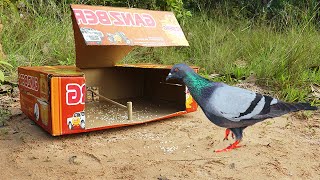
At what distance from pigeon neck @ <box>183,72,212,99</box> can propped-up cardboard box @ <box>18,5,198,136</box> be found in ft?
1.96

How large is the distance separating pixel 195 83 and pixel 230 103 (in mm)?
114

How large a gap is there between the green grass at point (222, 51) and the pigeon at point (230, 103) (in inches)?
80.1

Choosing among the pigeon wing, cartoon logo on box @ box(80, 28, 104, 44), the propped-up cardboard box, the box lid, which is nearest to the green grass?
the propped-up cardboard box

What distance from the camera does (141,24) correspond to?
5.91 ft

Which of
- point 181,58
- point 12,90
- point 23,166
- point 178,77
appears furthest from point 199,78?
point 181,58

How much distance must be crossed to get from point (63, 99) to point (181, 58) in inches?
95.6

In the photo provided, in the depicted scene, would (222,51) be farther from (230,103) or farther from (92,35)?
(230,103)

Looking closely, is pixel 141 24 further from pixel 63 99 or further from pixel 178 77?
pixel 178 77

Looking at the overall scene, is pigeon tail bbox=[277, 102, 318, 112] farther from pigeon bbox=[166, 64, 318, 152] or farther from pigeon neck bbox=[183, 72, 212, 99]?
pigeon neck bbox=[183, 72, 212, 99]

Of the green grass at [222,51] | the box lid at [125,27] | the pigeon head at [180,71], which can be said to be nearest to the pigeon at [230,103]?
the pigeon head at [180,71]

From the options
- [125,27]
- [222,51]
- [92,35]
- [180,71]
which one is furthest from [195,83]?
[222,51]

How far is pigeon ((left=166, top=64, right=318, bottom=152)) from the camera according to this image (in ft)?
3.25

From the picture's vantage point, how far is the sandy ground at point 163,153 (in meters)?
1.66

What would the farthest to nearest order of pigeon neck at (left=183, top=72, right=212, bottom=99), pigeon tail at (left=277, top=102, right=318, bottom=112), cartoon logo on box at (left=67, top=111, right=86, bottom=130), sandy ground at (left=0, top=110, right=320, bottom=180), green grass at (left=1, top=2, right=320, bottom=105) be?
green grass at (left=1, top=2, right=320, bottom=105)
cartoon logo on box at (left=67, top=111, right=86, bottom=130)
sandy ground at (left=0, top=110, right=320, bottom=180)
pigeon neck at (left=183, top=72, right=212, bottom=99)
pigeon tail at (left=277, top=102, right=318, bottom=112)
